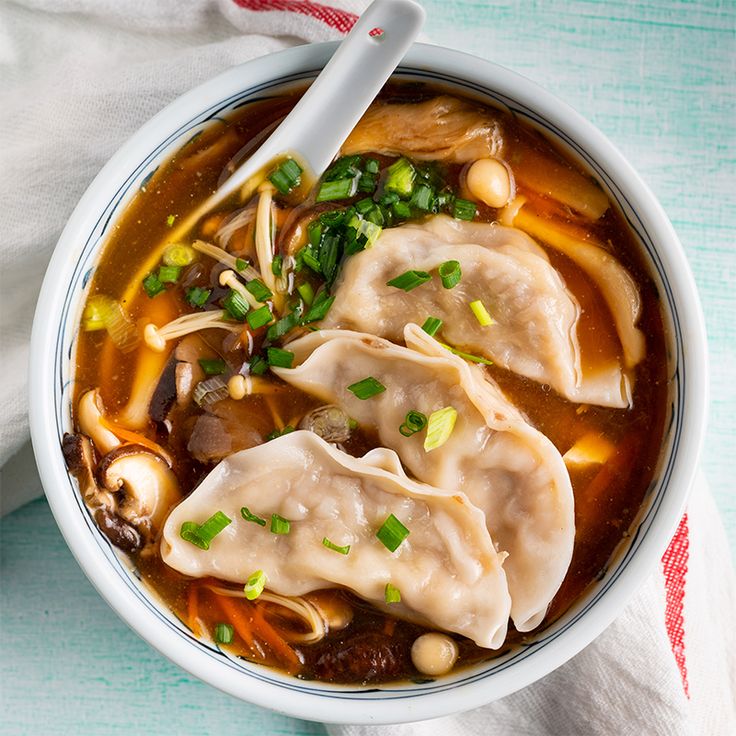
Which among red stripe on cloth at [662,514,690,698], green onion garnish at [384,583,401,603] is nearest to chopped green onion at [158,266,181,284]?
green onion garnish at [384,583,401,603]

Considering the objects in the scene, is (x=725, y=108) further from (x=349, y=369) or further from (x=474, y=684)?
(x=474, y=684)

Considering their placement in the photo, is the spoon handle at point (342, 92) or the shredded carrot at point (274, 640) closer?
the spoon handle at point (342, 92)

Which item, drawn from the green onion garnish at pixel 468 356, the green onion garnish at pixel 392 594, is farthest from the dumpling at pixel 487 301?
the green onion garnish at pixel 392 594

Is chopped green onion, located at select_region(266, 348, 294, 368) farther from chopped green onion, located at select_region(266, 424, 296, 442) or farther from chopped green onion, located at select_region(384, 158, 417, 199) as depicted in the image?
chopped green onion, located at select_region(384, 158, 417, 199)

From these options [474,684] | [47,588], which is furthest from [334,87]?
[47,588]

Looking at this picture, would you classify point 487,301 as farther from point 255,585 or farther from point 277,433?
point 255,585

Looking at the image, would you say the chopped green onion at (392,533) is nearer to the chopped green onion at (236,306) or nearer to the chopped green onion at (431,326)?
the chopped green onion at (431,326)
